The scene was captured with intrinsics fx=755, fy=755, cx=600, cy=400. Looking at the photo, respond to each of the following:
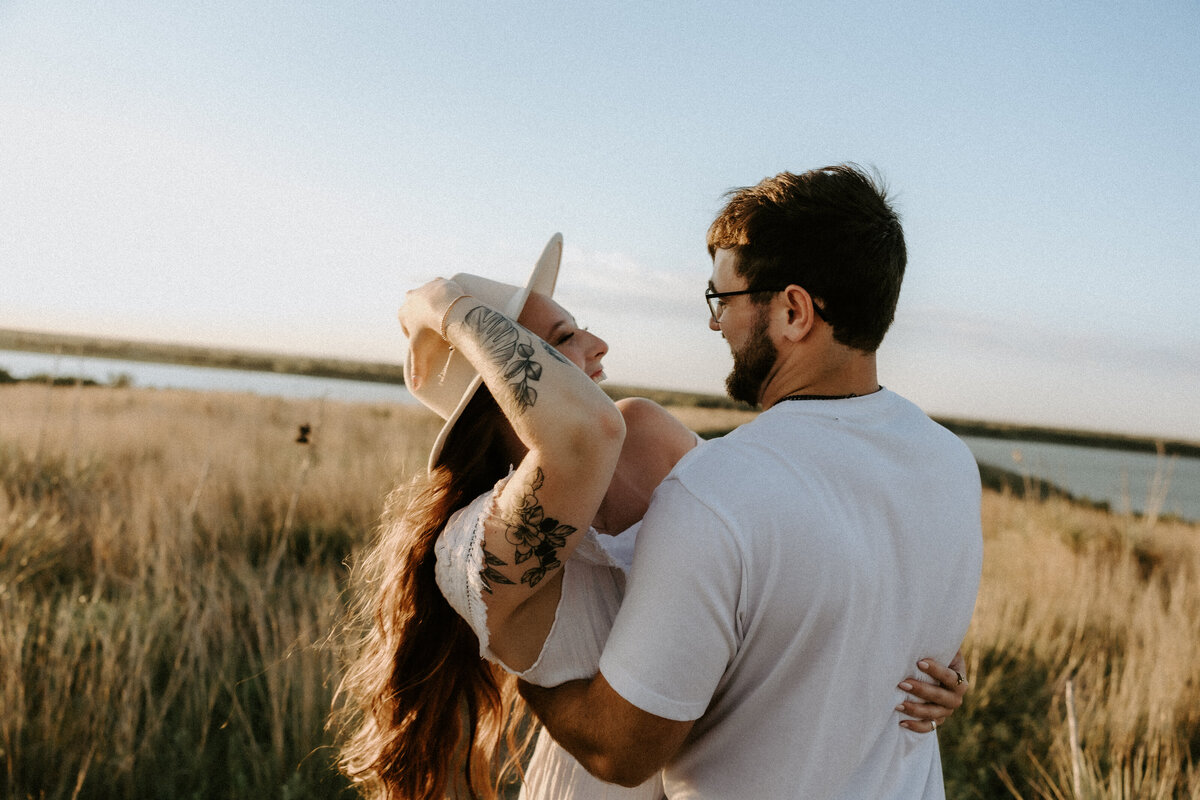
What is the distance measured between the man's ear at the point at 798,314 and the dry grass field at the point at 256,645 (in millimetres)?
1584

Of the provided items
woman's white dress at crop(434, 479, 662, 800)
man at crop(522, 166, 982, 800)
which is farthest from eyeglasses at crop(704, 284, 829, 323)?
woman's white dress at crop(434, 479, 662, 800)

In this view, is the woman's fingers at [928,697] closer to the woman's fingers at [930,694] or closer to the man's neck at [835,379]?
the woman's fingers at [930,694]

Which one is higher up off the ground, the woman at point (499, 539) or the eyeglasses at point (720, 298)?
the eyeglasses at point (720, 298)

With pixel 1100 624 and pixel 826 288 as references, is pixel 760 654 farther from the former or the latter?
pixel 1100 624

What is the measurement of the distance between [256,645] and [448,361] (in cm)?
338

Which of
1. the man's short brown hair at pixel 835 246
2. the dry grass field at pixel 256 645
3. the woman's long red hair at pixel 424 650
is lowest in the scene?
the dry grass field at pixel 256 645

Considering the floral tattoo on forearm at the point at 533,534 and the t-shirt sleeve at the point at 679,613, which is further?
the floral tattoo on forearm at the point at 533,534

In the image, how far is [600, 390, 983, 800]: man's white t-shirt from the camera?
1398mm

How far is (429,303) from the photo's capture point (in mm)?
1883

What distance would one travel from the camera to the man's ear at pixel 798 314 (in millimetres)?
1721

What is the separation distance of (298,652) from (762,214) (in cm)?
381

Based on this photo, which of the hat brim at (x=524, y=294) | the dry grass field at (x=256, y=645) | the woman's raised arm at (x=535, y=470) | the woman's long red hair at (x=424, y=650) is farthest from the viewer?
the dry grass field at (x=256, y=645)

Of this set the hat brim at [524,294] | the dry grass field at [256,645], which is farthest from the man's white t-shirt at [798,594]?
the dry grass field at [256,645]

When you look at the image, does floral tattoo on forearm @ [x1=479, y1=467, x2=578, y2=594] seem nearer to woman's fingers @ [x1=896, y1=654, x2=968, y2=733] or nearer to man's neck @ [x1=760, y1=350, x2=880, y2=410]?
man's neck @ [x1=760, y1=350, x2=880, y2=410]
